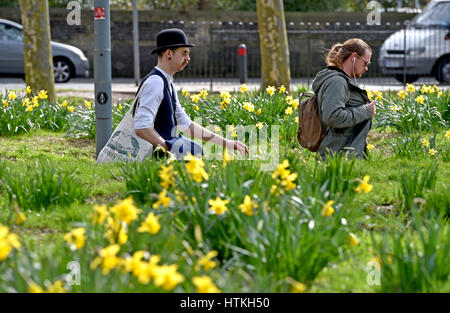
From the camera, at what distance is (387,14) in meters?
23.6

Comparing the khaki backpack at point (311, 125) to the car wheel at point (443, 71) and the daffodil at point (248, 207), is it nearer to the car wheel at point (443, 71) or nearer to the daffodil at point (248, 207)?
the daffodil at point (248, 207)

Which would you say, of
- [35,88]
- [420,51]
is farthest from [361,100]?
[420,51]

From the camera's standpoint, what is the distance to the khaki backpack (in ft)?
18.9

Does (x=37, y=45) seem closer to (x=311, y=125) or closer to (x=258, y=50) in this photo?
(x=311, y=125)

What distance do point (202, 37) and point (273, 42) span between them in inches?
438

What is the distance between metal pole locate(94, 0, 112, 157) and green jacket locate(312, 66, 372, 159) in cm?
190

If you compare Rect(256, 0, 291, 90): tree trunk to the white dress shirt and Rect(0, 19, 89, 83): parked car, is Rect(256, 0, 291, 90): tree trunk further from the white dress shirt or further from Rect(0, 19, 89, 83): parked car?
Rect(0, 19, 89, 83): parked car

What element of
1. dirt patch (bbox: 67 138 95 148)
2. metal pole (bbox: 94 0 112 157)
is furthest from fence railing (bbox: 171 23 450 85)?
metal pole (bbox: 94 0 112 157)

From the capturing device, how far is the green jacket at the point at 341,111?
5516 millimetres

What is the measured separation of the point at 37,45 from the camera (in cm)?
1051

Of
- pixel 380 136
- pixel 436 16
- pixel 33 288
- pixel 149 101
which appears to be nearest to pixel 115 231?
pixel 33 288

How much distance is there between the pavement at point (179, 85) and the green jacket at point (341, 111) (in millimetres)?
4327
